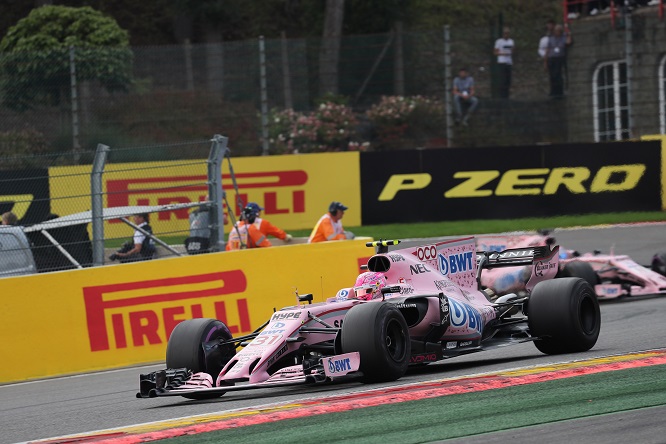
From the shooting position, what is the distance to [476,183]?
73.3ft

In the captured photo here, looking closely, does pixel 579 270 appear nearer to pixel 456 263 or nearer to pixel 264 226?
pixel 264 226

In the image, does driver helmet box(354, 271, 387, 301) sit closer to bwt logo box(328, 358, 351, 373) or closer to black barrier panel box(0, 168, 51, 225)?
bwt logo box(328, 358, 351, 373)

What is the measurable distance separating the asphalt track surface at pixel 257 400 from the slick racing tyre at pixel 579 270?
99cm

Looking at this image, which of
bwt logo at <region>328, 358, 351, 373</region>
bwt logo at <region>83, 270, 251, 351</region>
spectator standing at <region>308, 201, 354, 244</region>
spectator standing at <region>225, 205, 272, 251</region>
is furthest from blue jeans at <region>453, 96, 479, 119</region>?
bwt logo at <region>328, 358, 351, 373</region>

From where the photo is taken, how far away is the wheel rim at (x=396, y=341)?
891cm

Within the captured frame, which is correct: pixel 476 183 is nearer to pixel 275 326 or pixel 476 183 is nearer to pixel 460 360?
pixel 460 360

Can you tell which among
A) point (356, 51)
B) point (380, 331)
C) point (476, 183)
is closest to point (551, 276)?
point (380, 331)

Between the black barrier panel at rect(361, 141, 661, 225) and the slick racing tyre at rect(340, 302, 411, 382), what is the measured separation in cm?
1347

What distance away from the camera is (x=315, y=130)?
80.3ft

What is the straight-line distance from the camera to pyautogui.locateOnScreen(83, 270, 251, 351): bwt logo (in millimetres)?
12781

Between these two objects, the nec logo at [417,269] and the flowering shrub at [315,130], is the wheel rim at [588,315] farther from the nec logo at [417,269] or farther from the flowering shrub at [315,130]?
the flowering shrub at [315,130]

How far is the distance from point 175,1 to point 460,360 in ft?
91.2

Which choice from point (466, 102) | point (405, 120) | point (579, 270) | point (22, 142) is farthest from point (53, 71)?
point (579, 270)

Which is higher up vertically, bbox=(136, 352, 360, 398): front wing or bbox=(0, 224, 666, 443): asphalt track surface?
bbox=(136, 352, 360, 398): front wing
